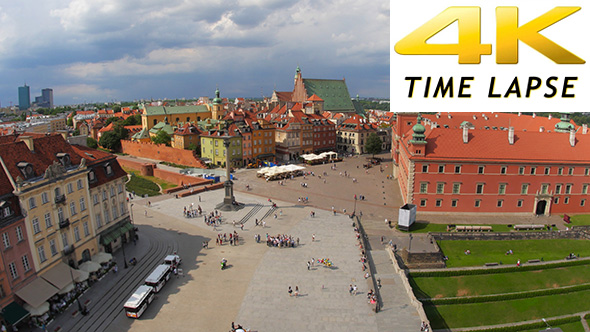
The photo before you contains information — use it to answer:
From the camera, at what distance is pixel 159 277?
26.8 meters

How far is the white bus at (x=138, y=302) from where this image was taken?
23.5 m

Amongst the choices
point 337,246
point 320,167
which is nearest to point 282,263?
point 337,246

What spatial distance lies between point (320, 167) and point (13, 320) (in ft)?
187

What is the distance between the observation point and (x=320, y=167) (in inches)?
2908

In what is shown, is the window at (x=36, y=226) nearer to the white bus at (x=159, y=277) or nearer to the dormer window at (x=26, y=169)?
the dormer window at (x=26, y=169)

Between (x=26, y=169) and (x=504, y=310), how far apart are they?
3640 cm

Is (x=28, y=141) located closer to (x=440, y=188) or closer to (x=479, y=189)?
(x=440, y=188)

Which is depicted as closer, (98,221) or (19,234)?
(19,234)

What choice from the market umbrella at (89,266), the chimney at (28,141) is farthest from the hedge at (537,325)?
the chimney at (28,141)

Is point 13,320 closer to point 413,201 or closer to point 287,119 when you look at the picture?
point 413,201

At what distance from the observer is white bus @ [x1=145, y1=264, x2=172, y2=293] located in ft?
86.2

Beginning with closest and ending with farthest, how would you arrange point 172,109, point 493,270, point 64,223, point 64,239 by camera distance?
point 64,223 < point 64,239 < point 493,270 < point 172,109

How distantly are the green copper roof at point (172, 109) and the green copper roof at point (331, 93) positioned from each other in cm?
3305

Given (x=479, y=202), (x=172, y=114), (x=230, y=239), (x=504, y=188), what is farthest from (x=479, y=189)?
(x=172, y=114)
